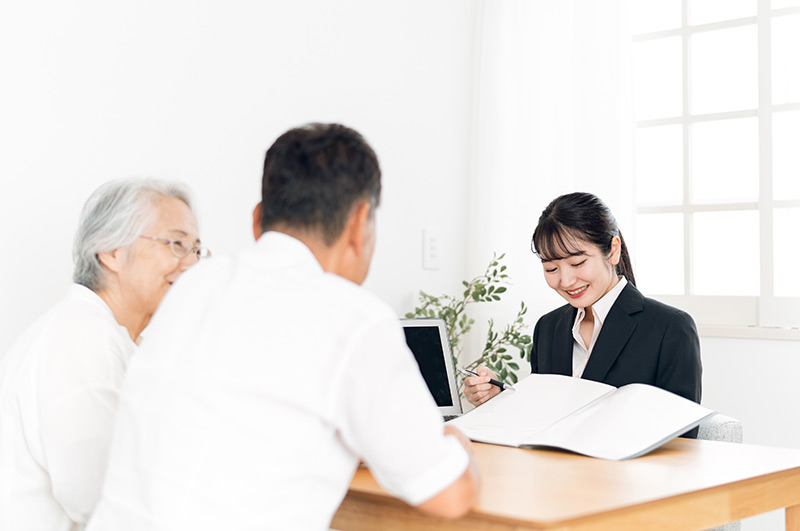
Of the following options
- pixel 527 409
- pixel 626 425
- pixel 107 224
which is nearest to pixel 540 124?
pixel 527 409

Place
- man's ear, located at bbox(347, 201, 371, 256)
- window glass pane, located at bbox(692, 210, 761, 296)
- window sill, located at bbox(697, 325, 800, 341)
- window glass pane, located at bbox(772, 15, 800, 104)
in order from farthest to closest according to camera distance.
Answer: window glass pane, located at bbox(692, 210, 761, 296)
window glass pane, located at bbox(772, 15, 800, 104)
window sill, located at bbox(697, 325, 800, 341)
man's ear, located at bbox(347, 201, 371, 256)

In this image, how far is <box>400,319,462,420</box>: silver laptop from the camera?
6.77ft

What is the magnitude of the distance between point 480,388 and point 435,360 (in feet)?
0.57

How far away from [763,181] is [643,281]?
0.53 m

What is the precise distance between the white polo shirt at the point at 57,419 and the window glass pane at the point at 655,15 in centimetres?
225

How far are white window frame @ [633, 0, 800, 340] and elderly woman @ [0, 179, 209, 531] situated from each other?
192cm

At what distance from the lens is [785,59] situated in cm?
266

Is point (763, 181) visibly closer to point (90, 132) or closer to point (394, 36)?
point (394, 36)

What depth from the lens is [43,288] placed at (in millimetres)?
1833

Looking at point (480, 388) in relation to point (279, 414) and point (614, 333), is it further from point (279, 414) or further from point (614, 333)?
point (279, 414)

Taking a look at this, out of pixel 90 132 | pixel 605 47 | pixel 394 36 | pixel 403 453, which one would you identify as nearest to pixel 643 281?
pixel 605 47

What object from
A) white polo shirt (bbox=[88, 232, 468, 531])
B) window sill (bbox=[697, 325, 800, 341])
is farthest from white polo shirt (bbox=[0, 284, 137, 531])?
window sill (bbox=[697, 325, 800, 341])

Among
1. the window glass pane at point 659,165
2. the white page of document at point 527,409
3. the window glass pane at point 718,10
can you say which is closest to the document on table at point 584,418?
the white page of document at point 527,409

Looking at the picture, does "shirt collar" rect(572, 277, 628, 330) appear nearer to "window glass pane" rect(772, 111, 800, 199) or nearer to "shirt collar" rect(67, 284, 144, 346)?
"window glass pane" rect(772, 111, 800, 199)
